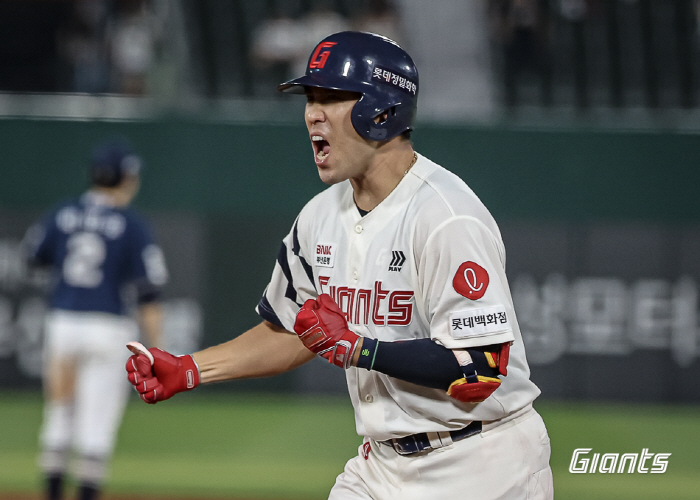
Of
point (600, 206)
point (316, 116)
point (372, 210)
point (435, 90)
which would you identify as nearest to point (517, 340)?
point (372, 210)

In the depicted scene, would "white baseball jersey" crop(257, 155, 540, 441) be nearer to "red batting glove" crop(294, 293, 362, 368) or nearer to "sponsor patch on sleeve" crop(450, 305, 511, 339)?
"sponsor patch on sleeve" crop(450, 305, 511, 339)

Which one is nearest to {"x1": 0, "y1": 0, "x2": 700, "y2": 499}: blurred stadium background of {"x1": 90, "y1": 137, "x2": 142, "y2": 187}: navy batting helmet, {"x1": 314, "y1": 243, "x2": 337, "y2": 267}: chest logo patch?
{"x1": 90, "y1": 137, "x2": 142, "y2": 187}: navy batting helmet

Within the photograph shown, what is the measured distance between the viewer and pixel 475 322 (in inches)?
115

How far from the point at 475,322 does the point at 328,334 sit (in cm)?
44

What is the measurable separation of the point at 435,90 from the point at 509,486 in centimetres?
908

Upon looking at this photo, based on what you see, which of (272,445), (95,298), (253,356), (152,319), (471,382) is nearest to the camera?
(471,382)

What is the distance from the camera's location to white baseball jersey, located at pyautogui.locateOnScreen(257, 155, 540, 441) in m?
2.94

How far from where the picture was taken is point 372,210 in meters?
3.27

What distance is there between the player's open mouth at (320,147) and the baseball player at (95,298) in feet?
11.7

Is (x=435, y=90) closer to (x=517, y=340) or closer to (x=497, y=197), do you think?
(x=497, y=197)

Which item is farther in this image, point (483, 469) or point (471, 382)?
point (483, 469)

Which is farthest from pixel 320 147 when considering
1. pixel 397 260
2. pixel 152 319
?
pixel 152 319

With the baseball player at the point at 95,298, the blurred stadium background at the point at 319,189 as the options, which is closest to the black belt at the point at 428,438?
the baseball player at the point at 95,298

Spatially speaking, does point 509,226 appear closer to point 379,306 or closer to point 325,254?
point 325,254
